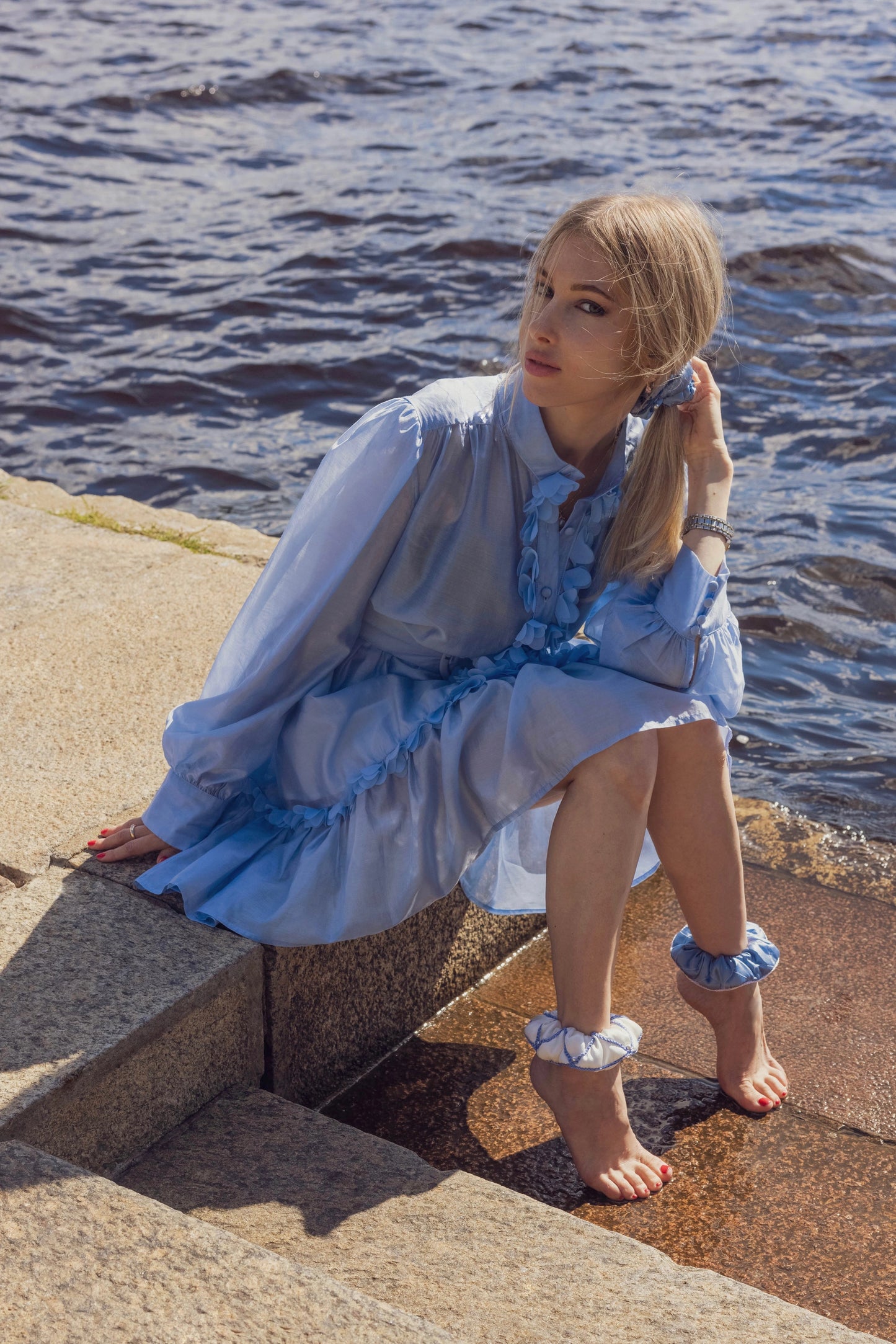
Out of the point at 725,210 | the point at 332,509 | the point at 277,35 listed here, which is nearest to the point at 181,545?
the point at 332,509

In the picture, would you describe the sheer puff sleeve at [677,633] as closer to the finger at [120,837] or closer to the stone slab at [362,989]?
the stone slab at [362,989]

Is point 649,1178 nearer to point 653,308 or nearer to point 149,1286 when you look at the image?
point 149,1286

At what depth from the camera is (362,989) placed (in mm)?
2418

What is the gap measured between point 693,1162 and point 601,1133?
192mm

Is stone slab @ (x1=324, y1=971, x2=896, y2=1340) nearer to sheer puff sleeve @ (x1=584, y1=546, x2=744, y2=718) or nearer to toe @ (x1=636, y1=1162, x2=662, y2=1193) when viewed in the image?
toe @ (x1=636, y1=1162, x2=662, y2=1193)

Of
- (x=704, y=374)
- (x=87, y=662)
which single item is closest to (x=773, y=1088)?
(x=704, y=374)

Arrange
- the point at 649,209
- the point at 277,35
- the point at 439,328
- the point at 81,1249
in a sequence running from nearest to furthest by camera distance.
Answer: the point at 81,1249
the point at 649,209
the point at 439,328
the point at 277,35

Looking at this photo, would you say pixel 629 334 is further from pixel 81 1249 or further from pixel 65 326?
pixel 65 326

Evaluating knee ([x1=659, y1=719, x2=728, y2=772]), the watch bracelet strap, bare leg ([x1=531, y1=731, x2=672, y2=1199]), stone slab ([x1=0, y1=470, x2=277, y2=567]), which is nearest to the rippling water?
the watch bracelet strap

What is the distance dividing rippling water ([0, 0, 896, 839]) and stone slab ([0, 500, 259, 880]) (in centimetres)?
142

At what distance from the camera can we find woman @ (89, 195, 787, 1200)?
2.14 meters

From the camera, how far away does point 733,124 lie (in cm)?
1166

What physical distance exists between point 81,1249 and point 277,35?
14.9m

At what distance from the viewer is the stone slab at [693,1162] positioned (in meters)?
2.04
